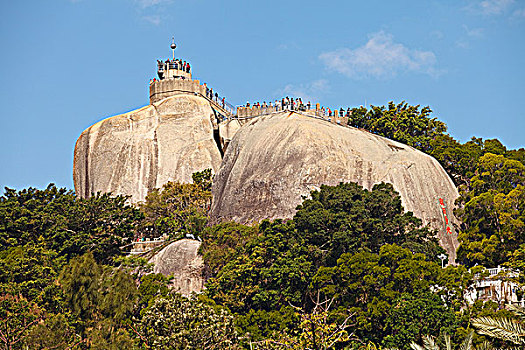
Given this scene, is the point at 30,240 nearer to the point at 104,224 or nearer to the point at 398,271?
the point at 104,224

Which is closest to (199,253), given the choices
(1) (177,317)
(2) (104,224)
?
(2) (104,224)

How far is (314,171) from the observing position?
47500 mm

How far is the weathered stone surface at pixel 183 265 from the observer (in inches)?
1658

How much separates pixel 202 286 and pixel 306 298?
681 cm

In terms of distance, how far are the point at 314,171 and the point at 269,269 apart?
11.1 meters

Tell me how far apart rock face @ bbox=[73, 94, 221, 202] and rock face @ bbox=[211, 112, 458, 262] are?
20.4 feet

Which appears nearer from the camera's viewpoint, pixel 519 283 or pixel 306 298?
pixel 519 283

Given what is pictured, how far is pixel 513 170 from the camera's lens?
45.0 metres

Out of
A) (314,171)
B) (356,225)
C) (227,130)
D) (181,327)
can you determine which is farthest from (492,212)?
(181,327)

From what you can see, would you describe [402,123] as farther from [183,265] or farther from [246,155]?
[183,265]

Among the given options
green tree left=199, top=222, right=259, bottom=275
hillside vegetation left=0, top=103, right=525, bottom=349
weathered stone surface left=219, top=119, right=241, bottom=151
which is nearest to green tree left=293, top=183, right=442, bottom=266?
hillside vegetation left=0, top=103, right=525, bottom=349

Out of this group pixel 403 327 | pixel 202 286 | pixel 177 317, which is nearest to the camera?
pixel 177 317

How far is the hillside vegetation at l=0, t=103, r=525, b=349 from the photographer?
96.6ft

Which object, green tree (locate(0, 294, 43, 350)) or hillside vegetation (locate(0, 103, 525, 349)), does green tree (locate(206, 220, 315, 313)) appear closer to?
hillside vegetation (locate(0, 103, 525, 349))
